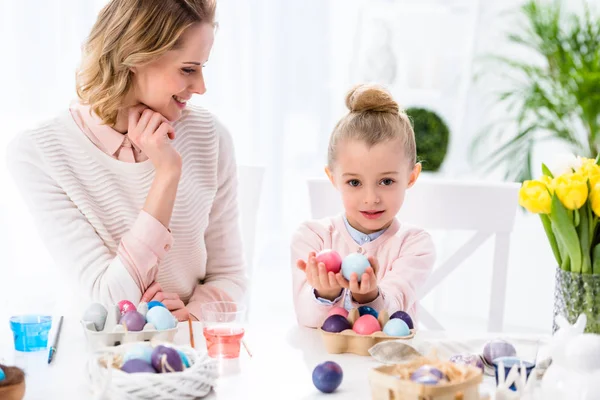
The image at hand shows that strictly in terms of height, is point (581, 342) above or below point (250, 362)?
above

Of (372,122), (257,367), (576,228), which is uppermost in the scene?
(372,122)

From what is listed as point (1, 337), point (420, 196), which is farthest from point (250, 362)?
point (420, 196)

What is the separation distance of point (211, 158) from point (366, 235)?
488 mm

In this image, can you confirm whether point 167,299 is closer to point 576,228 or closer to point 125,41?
point 125,41

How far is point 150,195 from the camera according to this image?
75.4 inches

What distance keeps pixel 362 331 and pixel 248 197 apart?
954 mm

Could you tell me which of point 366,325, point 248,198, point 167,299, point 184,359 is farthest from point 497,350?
point 248,198

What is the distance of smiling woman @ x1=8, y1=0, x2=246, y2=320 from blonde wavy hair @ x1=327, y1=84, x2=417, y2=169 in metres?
0.37

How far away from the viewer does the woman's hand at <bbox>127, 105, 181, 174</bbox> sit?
1941 millimetres

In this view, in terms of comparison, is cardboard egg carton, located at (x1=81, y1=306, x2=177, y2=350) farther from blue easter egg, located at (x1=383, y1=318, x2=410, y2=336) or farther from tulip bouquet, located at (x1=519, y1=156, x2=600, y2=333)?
tulip bouquet, located at (x1=519, y1=156, x2=600, y2=333)

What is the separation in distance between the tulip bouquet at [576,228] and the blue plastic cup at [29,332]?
0.96 meters

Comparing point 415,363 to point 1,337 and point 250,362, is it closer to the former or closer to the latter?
point 250,362

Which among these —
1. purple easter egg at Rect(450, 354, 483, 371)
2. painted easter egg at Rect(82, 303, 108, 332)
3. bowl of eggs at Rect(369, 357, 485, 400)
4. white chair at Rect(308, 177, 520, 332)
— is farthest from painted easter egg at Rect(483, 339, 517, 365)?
white chair at Rect(308, 177, 520, 332)

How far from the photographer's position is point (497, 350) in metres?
1.45
